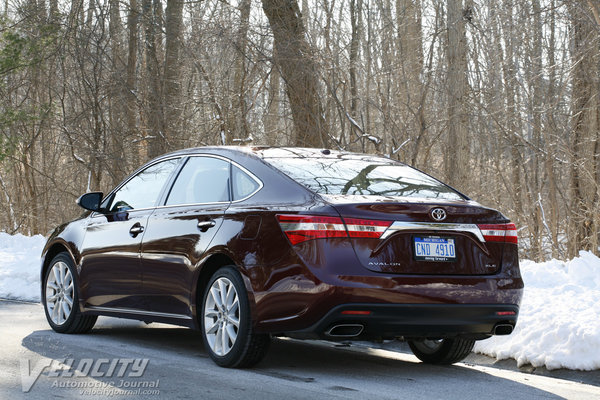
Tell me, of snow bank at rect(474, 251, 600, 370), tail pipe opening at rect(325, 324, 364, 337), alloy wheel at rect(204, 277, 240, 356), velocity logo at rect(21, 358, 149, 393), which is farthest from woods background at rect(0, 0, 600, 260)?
tail pipe opening at rect(325, 324, 364, 337)

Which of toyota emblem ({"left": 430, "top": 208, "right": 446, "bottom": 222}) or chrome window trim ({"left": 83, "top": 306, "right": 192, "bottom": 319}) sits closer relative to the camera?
toyota emblem ({"left": 430, "top": 208, "right": 446, "bottom": 222})

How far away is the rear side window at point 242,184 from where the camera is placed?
20.9ft

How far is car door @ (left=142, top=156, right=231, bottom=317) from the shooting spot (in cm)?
657

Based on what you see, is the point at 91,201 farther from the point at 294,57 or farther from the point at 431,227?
the point at 294,57

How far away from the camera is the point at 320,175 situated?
20.8 ft

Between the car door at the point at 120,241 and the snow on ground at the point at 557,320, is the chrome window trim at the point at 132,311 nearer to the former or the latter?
the car door at the point at 120,241

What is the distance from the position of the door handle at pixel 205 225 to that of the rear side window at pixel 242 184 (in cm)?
24

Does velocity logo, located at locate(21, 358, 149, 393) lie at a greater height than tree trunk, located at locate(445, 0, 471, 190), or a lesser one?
lesser

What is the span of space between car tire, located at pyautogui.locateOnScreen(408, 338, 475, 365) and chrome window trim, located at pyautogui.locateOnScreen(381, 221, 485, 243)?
119cm

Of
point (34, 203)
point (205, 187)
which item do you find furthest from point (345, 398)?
point (34, 203)

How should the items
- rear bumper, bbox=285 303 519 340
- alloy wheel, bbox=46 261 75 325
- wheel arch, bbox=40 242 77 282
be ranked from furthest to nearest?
1. wheel arch, bbox=40 242 77 282
2. alloy wheel, bbox=46 261 75 325
3. rear bumper, bbox=285 303 519 340

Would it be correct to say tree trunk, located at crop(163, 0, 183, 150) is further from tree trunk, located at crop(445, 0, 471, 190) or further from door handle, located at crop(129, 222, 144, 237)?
door handle, located at crop(129, 222, 144, 237)

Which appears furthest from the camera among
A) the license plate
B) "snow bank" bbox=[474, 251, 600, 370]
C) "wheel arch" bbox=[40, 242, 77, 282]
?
"wheel arch" bbox=[40, 242, 77, 282]

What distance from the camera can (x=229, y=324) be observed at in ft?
20.6
